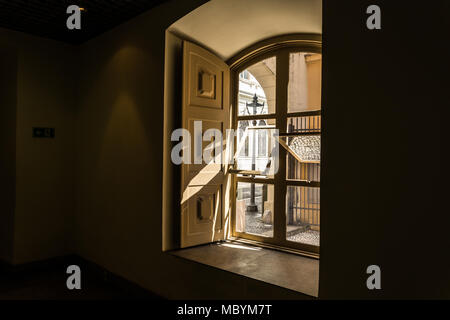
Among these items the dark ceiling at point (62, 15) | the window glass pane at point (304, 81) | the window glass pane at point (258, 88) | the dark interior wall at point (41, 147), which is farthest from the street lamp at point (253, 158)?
the dark interior wall at point (41, 147)

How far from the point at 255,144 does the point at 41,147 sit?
2.71 metres

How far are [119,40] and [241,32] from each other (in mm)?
1452

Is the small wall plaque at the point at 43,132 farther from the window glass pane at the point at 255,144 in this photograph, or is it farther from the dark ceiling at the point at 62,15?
the window glass pane at the point at 255,144

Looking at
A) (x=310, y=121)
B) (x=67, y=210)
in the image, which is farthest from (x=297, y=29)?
(x=67, y=210)

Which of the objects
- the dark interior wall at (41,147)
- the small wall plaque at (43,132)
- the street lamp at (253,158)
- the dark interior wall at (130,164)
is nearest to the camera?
the dark interior wall at (130,164)

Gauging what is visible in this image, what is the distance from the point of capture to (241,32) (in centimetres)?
321

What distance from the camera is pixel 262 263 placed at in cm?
280

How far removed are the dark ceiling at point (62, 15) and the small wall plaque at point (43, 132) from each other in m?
1.15

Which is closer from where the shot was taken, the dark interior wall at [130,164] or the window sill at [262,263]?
the window sill at [262,263]

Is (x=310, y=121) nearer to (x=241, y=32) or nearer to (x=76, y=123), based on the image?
(x=241, y=32)

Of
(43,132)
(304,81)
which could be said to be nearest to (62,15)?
(43,132)

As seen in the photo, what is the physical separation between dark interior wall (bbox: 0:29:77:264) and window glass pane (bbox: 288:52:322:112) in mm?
2963

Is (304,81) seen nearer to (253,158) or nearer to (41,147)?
(253,158)

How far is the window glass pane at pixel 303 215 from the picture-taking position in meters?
3.07
